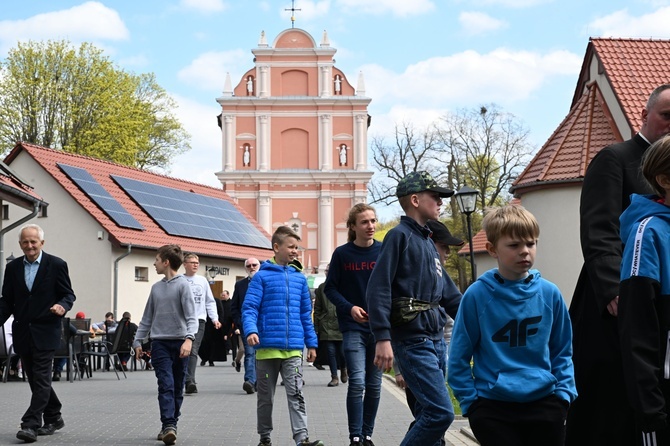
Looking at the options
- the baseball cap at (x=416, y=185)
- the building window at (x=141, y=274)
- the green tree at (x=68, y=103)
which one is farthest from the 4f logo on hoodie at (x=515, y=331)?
the green tree at (x=68, y=103)

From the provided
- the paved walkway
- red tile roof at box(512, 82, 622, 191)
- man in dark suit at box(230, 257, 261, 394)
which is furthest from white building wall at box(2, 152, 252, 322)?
man in dark suit at box(230, 257, 261, 394)

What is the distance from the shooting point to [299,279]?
9961 millimetres

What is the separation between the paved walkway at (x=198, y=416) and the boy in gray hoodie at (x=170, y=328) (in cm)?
51

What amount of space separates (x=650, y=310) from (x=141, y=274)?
33.3 meters

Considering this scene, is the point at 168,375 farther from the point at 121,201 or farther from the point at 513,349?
the point at 121,201

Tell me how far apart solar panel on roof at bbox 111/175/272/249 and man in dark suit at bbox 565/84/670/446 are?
3416 centimetres

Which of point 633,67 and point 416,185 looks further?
point 633,67

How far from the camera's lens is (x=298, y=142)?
78.1 meters

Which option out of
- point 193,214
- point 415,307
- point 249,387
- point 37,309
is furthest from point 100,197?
point 415,307

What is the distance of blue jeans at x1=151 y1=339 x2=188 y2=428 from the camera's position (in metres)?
10.5

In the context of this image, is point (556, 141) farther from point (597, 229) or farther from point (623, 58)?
point (597, 229)

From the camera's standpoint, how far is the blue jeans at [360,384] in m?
9.60

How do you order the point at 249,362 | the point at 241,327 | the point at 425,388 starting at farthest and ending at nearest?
the point at 249,362 → the point at 241,327 → the point at 425,388

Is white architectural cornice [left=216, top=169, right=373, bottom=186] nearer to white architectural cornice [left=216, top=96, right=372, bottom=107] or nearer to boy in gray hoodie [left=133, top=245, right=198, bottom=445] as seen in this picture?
white architectural cornice [left=216, top=96, right=372, bottom=107]
